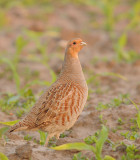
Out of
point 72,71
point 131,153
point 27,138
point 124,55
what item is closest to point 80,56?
point 124,55

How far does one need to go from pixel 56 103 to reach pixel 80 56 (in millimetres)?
4955

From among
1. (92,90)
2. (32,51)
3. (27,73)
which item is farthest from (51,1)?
(92,90)

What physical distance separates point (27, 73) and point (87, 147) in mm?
4155

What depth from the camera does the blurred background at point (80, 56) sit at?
421cm

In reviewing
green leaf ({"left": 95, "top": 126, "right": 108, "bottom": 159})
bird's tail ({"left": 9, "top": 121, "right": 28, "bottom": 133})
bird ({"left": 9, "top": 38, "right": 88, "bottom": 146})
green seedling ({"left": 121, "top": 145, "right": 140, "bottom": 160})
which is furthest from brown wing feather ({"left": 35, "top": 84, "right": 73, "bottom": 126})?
green seedling ({"left": 121, "top": 145, "right": 140, "bottom": 160})

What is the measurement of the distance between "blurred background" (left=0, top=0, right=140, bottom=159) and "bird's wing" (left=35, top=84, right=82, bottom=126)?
503 mm

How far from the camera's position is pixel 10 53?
7.95 metres

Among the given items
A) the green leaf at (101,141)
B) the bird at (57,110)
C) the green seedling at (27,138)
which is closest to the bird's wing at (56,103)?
the bird at (57,110)

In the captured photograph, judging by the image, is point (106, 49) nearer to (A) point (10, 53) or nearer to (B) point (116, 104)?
(A) point (10, 53)

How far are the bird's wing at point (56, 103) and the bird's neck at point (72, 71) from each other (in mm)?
159

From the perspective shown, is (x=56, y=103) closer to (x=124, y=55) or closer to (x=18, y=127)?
(x=18, y=127)

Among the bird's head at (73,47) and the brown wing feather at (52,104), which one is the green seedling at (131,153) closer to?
the brown wing feather at (52,104)

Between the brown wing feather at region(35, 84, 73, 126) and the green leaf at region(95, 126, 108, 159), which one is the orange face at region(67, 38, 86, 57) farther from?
the green leaf at region(95, 126, 108, 159)

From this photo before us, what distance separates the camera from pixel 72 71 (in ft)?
11.3
